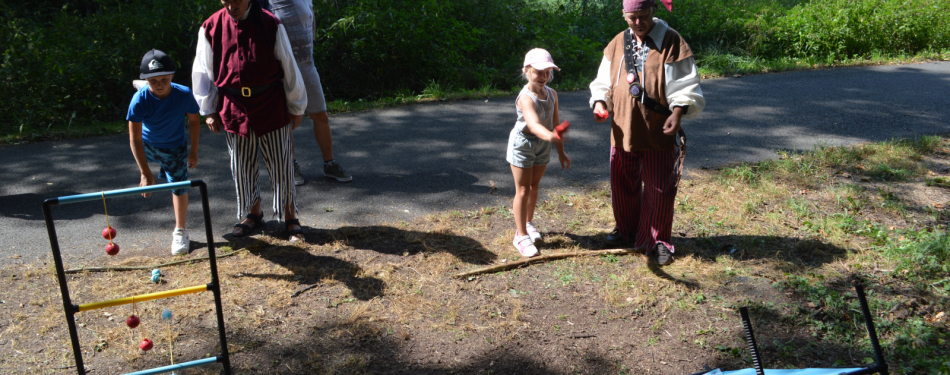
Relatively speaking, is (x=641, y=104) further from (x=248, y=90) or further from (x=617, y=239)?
(x=248, y=90)

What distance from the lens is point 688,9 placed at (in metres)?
12.9

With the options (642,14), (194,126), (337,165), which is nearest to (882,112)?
(642,14)

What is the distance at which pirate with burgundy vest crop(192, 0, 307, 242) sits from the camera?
151 inches

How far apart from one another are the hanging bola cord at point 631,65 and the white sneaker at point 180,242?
3058 mm

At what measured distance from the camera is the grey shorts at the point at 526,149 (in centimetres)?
392

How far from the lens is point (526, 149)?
3.93 m

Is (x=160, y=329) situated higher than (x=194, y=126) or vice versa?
(x=194, y=126)

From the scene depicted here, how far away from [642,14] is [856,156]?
12.4ft

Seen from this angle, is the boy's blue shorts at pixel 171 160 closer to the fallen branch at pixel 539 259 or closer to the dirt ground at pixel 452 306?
the dirt ground at pixel 452 306

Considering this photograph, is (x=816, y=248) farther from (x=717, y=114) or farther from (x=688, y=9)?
(x=688, y=9)

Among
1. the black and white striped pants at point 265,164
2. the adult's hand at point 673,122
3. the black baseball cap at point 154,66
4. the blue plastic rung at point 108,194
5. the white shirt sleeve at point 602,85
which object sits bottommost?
the black and white striped pants at point 265,164

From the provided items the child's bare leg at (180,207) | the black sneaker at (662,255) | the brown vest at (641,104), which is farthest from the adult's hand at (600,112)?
the child's bare leg at (180,207)

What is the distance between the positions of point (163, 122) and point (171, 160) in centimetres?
26

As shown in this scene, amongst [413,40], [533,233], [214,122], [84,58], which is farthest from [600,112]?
[84,58]
